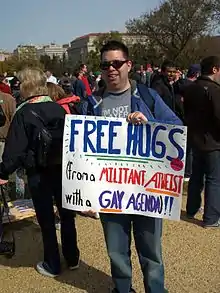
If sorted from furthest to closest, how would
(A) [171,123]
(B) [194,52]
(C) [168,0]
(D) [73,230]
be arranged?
(B) [194,52], (C) [168,0], (D) [73,230], (A) [171,123]

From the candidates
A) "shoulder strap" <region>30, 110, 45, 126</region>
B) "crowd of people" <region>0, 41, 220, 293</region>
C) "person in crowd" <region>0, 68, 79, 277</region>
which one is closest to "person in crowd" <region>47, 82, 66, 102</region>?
"crowd of people" <region>0, 41, 220, 293</region>

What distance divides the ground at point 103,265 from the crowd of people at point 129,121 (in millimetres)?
153

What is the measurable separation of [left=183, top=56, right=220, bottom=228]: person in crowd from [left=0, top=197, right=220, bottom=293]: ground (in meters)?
0.35

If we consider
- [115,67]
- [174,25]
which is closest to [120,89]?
[115,67]

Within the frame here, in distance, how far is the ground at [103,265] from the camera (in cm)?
375

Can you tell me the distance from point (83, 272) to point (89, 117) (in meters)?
1.68

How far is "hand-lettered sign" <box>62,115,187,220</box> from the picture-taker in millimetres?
2861

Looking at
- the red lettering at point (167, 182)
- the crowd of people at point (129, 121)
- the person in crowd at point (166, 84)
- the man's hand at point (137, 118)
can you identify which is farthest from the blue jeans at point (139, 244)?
the person in crowd at point (166, 84)

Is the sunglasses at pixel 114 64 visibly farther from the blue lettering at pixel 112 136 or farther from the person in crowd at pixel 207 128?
the person in crowd at pixel 207 128

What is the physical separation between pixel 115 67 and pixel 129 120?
0.33 metres

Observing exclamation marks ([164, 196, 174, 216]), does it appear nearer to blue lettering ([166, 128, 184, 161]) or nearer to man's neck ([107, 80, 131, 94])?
blue lettering ([166, 128, 184, 161])

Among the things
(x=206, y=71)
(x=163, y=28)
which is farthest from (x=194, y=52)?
(x=206, y=71)

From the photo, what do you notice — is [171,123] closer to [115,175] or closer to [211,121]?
[115,175]

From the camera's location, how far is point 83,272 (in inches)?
158
